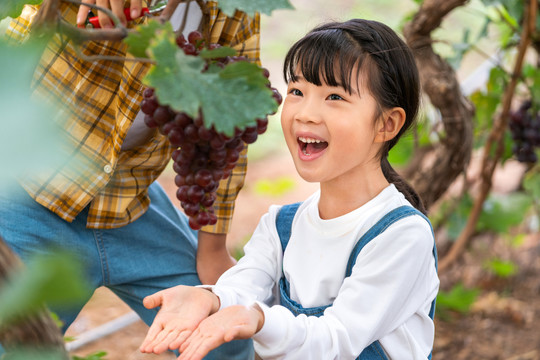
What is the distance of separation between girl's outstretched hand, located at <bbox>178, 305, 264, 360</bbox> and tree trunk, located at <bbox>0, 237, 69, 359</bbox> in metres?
0.37

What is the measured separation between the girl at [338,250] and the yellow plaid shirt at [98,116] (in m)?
0.29

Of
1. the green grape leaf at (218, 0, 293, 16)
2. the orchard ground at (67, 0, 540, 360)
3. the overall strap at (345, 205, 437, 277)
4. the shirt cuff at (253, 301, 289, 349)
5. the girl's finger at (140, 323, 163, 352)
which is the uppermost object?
the green grape leaf at (218, 0, 293, 16)

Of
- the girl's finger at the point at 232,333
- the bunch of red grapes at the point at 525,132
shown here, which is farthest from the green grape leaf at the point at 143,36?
the bunch of red grapes at the point at 525,132

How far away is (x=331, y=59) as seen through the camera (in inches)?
41.8

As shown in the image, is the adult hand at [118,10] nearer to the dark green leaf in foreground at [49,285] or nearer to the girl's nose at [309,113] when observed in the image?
the girl's nose at [309,113]

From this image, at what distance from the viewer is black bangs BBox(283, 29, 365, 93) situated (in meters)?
1.06

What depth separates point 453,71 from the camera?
2.01 meters

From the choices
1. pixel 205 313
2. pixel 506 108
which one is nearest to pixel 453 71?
pixel 506 108

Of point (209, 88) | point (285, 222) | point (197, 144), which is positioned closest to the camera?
point (209, 88)

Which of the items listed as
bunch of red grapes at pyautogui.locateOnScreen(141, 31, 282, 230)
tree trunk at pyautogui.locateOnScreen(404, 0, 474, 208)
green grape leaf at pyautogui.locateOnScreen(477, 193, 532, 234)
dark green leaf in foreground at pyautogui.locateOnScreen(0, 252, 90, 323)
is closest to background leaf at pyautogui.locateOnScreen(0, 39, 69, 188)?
dark green leaf in foreground at pyautogui.locateOnScreen(0, 252, 90, 323)

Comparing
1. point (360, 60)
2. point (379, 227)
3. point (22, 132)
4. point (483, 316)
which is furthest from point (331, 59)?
point (483, 316)

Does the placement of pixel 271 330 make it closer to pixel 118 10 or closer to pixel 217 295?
pixel 217 295

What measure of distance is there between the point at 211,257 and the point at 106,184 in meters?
0.29

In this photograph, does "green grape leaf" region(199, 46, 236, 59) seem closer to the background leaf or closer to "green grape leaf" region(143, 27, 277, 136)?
"green grape leaf" region(143, 27, 277, 136)
